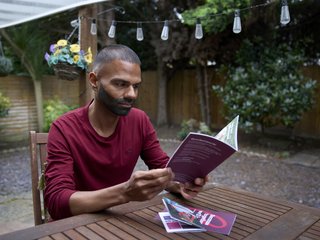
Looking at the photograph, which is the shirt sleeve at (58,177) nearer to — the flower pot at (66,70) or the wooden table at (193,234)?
the wooden table at (193,234)

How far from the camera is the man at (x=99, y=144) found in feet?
4.18

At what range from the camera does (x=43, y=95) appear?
25.1 feet

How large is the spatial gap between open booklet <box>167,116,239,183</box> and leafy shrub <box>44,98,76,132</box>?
236 inches

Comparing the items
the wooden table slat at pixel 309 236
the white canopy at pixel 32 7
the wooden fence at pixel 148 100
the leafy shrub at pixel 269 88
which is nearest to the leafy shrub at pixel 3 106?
the wooden fence at pixel 148 100

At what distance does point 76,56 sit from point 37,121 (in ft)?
16.6

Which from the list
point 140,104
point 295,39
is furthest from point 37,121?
point 295,39

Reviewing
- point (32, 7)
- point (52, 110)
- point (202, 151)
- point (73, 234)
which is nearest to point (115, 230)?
point (73, 234)

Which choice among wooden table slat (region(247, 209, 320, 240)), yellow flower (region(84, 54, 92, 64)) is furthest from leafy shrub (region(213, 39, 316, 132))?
wooden table slat (region(247, 209, 320, 240))

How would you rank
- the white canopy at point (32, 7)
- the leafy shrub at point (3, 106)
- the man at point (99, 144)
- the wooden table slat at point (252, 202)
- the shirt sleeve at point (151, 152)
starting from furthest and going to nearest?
the leafy shrub at point (3, 106) < the white canopy at point (32, 7) < the shirt sleeve at point (151, 152) < the wooden table slat at point (252, 202) < the man at point (99, 144)

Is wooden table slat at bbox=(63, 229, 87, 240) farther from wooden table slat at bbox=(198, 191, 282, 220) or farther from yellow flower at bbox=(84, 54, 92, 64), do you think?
yellow flower at bbox=(84, 54, 92, 64)

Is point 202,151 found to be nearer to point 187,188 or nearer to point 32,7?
point 187,188

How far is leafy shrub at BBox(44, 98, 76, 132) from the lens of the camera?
6.87 meters

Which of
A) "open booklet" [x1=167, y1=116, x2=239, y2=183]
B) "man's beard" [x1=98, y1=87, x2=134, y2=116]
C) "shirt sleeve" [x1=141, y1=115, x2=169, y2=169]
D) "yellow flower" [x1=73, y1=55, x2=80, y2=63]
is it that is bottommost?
"shirt sleeve" [x1=141, y1=115, x2=169, y2=169]

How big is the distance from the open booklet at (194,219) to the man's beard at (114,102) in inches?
19.1
